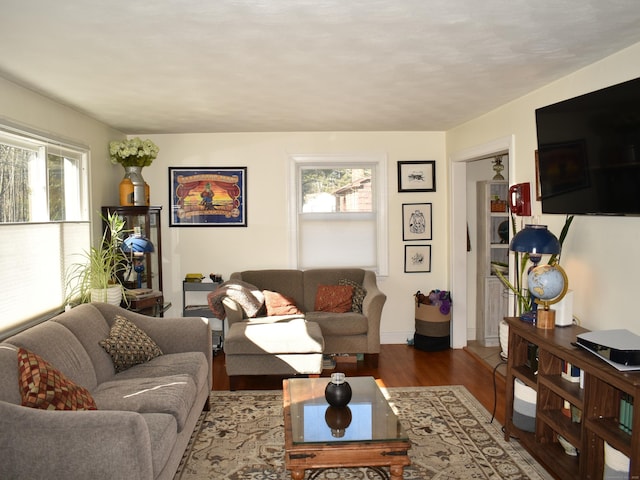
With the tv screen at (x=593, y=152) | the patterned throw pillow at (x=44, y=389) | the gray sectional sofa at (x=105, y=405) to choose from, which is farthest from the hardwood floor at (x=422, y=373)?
the patterned throw pillow at (x=44, y=389)

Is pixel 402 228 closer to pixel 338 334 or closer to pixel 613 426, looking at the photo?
pixel 338 334

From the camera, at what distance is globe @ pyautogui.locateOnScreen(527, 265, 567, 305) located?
10.6 feet

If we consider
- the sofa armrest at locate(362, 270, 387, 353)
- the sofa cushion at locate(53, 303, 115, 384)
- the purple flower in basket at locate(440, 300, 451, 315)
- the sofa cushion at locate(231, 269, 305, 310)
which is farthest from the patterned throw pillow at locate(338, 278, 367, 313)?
the sofa cushion at locate(53, 303, 115, 384)

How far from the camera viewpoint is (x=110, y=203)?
A: 552cm

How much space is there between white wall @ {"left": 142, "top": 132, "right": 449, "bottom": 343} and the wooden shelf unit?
281 cm

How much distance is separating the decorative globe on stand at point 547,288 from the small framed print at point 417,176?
2985mm

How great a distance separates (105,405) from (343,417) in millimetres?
1334

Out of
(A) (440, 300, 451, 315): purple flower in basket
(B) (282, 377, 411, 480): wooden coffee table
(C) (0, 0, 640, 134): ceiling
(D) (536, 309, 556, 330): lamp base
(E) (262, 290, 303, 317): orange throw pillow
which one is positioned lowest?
(B) (282, 377, 411, 480): wooden coffee table

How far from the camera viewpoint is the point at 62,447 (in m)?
2.28

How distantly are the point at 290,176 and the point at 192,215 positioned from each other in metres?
1.21

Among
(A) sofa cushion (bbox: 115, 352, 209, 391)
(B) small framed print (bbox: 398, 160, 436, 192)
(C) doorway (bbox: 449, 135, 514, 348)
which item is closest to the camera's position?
(A) sofa cushion (bbox: 115, 352, 209, 391)

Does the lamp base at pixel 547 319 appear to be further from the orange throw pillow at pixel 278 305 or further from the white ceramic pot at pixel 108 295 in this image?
the white ceramic pot at pixel 108 295

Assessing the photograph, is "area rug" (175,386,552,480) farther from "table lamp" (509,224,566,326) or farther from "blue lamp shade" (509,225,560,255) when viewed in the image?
"blue lamp shade" (509,225,560,255)

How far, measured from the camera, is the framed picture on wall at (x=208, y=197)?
6.08 meters
